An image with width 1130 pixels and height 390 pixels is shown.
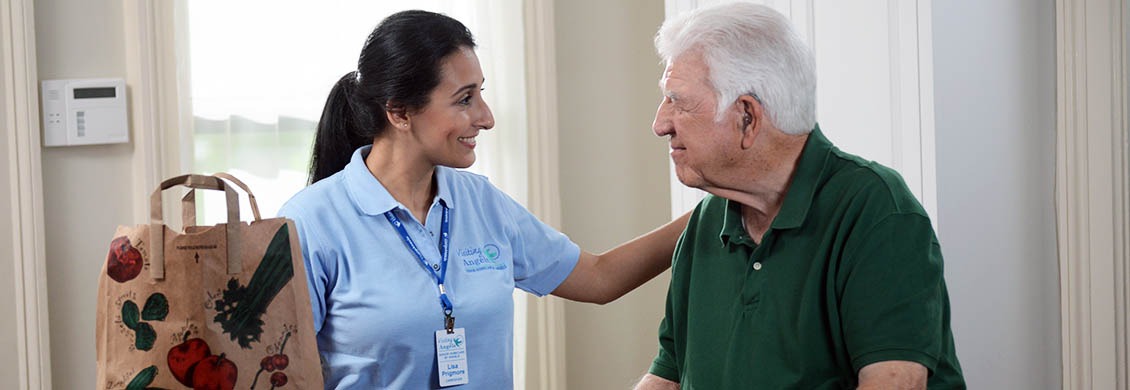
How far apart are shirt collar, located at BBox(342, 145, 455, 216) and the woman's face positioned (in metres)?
0.08

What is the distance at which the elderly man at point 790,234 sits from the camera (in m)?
1.35

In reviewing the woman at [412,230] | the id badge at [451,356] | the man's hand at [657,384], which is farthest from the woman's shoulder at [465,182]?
the man's hand at [657,384]

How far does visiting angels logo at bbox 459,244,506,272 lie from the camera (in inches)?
73.7

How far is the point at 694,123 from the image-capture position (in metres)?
1.48

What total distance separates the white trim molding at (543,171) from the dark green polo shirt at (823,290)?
1.51 meters

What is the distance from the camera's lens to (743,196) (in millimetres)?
1526

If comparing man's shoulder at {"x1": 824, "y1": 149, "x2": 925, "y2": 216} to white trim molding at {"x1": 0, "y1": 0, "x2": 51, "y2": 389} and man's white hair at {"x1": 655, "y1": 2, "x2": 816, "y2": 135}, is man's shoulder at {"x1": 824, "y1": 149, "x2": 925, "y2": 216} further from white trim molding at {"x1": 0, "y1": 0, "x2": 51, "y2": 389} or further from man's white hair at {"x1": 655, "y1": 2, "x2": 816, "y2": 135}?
white trim molding at {"x1": 0, "y1": 0, "x2": 51, "y2": 389}

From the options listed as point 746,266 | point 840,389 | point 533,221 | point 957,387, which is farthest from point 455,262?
point 957,387

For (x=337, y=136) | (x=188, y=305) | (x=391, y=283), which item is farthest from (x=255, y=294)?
(x=337, y=136)

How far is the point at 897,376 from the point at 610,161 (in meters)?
2.02

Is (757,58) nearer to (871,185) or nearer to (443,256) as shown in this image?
(871,185)

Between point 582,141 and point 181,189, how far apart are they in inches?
47.3

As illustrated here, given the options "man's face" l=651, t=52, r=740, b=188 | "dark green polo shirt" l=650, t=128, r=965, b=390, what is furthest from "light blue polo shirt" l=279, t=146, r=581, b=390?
"man's face" l=651, t=52, r=740, b=188

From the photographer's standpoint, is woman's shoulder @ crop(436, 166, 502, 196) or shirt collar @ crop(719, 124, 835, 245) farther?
woman's shoulder @ crop(436, 166, 502, 196)
